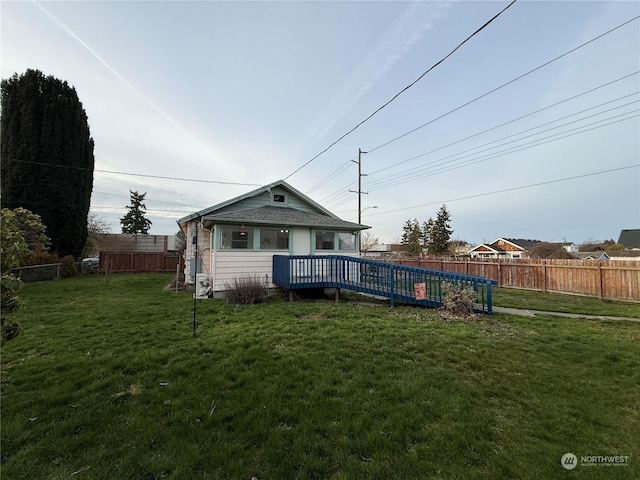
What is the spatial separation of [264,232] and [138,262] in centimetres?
1628

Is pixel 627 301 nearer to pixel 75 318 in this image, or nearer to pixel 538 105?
pixel 538 105

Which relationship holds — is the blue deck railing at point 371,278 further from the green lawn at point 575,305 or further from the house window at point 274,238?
the green lawn at point 575,305

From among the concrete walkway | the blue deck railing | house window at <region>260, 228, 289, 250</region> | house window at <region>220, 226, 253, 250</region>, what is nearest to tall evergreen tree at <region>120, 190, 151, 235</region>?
house window at <region>220, 226, 253, 250</region>

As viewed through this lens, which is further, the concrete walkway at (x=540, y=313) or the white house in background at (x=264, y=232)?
the white house in background at (x=264, y=232)

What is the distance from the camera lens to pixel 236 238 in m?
10.1

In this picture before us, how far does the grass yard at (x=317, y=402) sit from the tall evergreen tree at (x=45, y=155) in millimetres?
16146

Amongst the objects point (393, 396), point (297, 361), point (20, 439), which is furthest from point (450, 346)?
point (20, 439)

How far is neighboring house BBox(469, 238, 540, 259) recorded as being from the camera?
137 feet

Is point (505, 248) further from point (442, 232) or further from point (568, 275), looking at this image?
point (568, 275)

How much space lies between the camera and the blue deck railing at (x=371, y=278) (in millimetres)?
8188

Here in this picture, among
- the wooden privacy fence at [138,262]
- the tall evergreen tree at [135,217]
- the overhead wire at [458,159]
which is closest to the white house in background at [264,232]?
the overhead wire at [458,159]

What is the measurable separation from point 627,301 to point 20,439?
15.9m

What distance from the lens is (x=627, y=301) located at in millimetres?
10172

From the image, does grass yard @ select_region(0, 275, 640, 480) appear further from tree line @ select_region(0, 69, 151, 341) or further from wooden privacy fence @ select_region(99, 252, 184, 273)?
wooden privacy fence @ select_region(99, 252, 184, 273)
